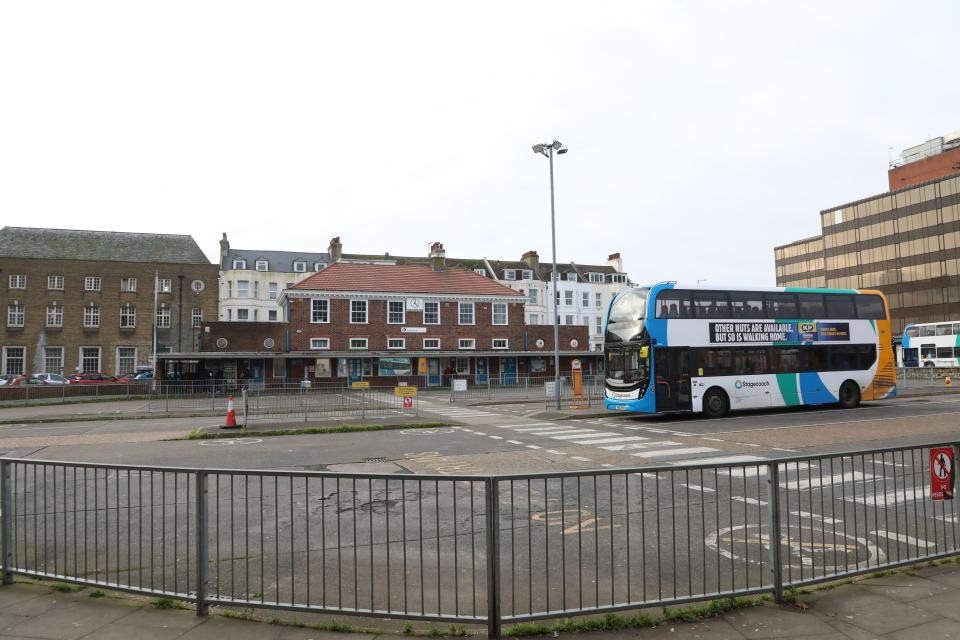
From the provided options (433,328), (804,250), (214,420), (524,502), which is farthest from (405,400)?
(804,250)

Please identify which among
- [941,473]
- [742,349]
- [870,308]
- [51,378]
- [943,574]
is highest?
[870,308]

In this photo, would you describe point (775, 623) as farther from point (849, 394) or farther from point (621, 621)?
point (849, 394)

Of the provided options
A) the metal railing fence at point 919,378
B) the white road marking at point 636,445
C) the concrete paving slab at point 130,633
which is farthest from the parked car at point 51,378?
the metal railing fence at point 919,378

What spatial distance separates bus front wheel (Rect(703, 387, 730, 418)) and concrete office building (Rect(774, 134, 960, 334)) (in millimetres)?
64339

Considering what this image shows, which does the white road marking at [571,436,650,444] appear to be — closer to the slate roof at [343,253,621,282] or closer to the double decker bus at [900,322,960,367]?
the double decker bus at [900,322,960,367]

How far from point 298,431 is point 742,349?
586 inches

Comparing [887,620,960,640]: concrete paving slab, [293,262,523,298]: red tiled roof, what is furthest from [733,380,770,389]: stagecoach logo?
[293,262,523,298]: red tiled roof

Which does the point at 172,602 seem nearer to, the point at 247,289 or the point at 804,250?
the point at 247,289

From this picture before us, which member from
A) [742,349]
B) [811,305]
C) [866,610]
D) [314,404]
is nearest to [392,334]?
[314,404]

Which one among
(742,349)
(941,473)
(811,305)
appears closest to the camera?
(941,473)

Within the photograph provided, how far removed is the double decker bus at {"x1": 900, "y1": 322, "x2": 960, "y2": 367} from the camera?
47.9m

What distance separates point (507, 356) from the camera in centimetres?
4834

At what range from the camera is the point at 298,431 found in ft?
59.6

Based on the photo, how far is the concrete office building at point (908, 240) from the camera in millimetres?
67375
